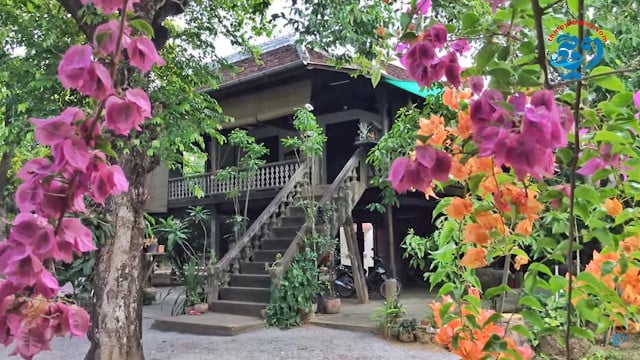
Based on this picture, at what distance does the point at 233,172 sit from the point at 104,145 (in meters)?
9.46

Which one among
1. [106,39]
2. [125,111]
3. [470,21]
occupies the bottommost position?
[125,111]

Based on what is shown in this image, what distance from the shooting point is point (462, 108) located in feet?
4.44

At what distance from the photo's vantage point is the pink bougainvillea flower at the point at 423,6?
1.05m

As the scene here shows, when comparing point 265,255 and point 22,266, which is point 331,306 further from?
point 22,266

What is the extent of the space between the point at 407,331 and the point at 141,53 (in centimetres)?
604

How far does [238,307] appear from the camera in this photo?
8109 mm

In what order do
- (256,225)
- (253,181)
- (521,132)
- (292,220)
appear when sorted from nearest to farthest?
(521,132) < (256,225) < (292,220) < (253,181)

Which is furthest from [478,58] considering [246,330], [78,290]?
[78,290]

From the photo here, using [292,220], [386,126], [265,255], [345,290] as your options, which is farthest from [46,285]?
[345,290]

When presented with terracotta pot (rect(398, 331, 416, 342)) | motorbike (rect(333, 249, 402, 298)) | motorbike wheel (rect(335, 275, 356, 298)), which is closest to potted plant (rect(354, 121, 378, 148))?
motorbike (rect(333, 249, 402, 298))

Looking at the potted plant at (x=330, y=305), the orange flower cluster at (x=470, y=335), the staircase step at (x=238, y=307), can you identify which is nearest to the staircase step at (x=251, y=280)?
the staircase step at (x=238, y=307)

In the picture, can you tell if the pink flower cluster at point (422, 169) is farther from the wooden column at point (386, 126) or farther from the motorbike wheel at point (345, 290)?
the motorbike wheel at point (345, 290)

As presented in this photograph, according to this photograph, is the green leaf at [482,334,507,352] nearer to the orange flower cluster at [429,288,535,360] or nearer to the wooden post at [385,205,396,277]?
the orange flower cluster at [429,288,535,360]

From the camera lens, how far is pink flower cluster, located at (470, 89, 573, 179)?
0.71m
